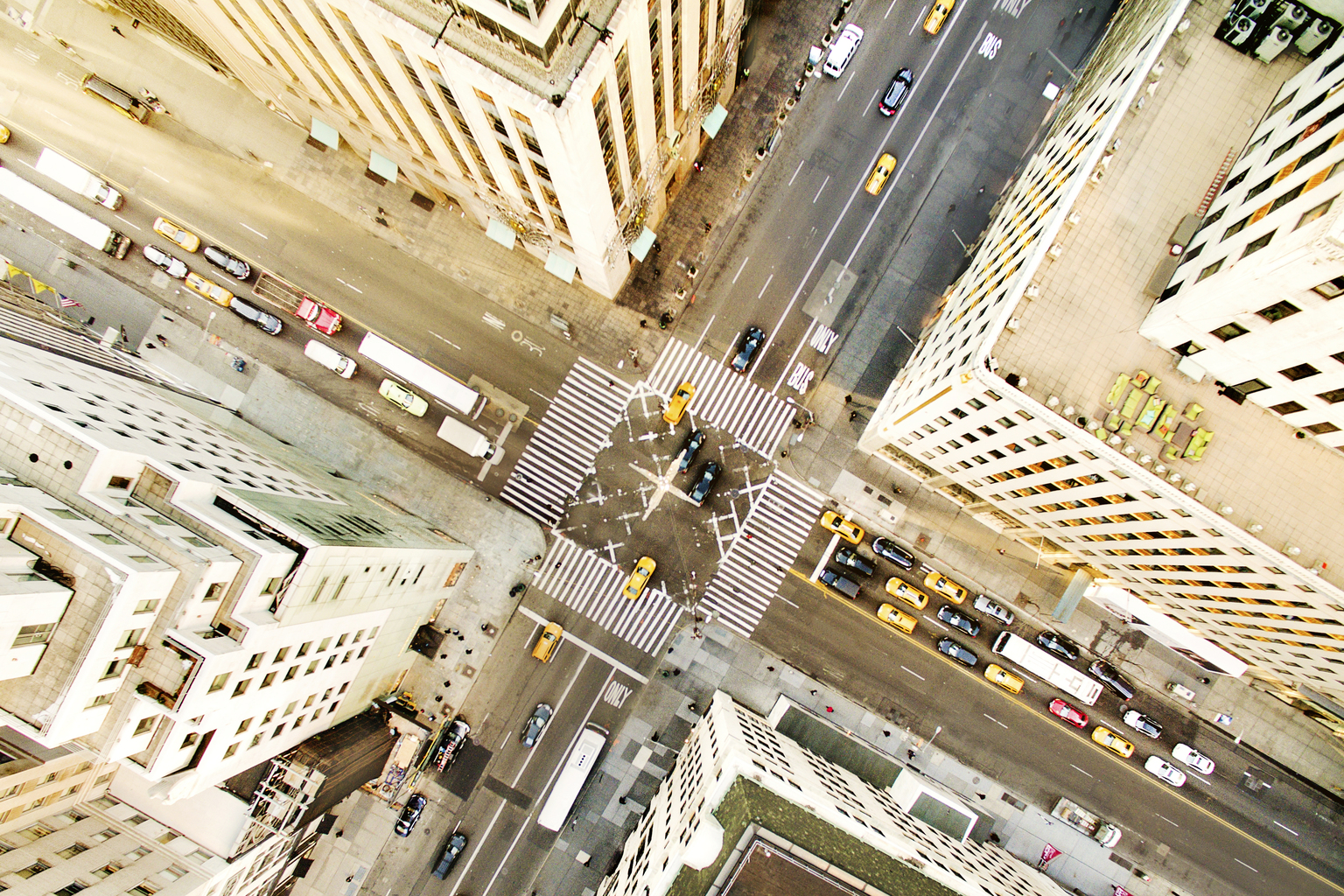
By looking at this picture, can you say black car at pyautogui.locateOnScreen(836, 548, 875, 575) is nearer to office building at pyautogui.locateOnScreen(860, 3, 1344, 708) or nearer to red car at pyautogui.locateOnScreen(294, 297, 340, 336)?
office building at pyautogui.locateOnScreen(860, 3, 1344, 708)

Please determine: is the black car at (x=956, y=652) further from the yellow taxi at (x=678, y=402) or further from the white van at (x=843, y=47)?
the white van at (x=843, y=47)

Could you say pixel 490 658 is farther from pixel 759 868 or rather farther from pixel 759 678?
pixel 759 868

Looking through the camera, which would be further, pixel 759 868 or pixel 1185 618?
pixel 1185 618

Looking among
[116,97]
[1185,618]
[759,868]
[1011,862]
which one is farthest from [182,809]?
[1185,618]

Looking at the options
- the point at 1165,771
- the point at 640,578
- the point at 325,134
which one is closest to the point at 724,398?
the point at 640,578

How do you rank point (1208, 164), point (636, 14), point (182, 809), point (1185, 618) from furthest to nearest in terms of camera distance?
point (1185, 618), point (182, 809), point (1208, 164), point (636, 14)

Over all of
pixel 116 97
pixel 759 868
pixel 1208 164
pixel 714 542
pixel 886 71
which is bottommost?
pixel 759 868

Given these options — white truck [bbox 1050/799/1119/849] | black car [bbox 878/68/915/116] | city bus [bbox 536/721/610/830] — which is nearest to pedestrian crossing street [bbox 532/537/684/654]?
city bus [bbox 536/721/610/830]

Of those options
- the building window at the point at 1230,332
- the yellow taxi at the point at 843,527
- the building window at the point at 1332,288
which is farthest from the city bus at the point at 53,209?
the building window at the point at 1332,288
